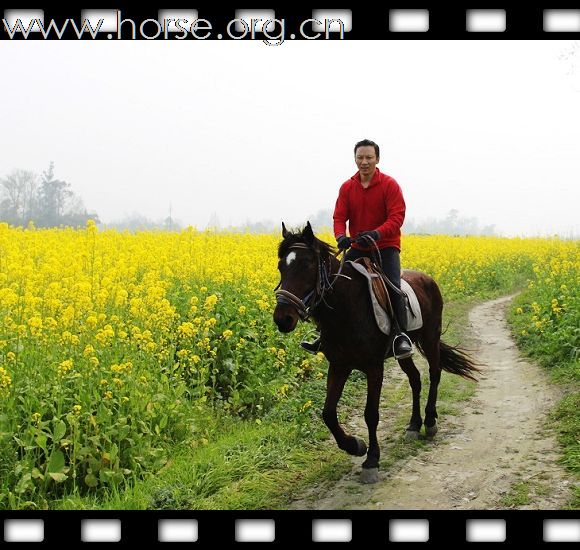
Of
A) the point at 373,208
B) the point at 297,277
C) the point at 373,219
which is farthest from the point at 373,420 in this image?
the point at 373,208

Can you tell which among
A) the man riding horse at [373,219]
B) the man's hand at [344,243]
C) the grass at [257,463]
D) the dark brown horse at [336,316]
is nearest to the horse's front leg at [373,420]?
the dark brown horse at [336,316]

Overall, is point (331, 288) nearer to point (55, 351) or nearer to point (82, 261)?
point (55, 351)

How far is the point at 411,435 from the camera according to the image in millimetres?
6188

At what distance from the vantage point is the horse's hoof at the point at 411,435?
616 centimetres

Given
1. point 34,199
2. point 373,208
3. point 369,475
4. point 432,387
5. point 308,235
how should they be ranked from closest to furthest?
point 308,235 → point 369,475 → point 373,208 → point 432,387 → point 34,199

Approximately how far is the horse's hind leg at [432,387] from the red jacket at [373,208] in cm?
177

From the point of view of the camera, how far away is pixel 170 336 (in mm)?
6621

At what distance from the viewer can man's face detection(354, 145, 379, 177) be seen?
5.36m

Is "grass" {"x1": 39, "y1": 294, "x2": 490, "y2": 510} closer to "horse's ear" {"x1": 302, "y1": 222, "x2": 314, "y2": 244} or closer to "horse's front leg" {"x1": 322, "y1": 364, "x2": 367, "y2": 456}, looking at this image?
"horse's front leg" {"x1": 322, "y1": 364, "x2": 367, "y2": 456}

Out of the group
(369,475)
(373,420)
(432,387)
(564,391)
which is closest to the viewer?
(369,475)

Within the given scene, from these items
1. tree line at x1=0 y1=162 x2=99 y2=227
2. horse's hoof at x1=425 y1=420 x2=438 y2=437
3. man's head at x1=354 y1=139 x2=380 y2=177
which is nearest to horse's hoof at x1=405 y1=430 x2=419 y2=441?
horse's hoof at x1=425 y1=420 x2=438 y2=437

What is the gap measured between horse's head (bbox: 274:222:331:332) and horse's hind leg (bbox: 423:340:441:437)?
2.60 m

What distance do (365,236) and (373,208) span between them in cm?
46

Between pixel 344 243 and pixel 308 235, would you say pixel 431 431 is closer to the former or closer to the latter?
pixel 344 243
